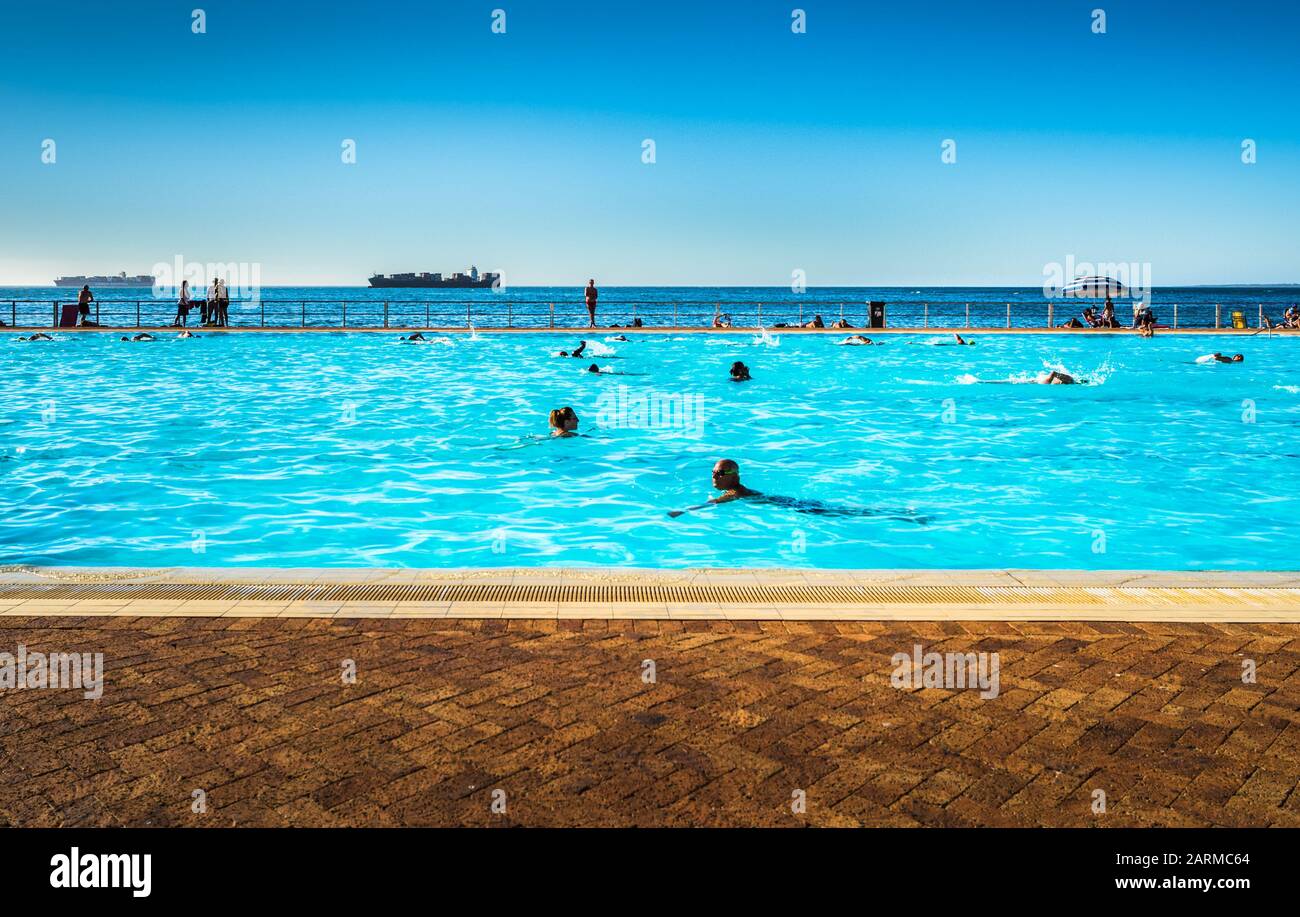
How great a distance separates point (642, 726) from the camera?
4.07m

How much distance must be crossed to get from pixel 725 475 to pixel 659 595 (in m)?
6.52

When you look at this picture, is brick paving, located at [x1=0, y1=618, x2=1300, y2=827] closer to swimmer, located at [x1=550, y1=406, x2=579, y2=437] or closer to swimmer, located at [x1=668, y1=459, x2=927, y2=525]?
swimmer, located at [x1=668, y1=459, x2=927, y2=525]

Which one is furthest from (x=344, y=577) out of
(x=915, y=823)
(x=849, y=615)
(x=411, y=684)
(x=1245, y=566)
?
(x=1245, y=566)

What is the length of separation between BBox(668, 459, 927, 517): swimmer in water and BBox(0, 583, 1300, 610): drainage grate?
5.80m

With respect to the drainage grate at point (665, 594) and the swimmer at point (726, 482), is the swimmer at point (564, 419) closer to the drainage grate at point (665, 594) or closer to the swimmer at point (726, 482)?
the swimmer at point (726, 482)

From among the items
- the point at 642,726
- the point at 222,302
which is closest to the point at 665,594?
the point at 642,726

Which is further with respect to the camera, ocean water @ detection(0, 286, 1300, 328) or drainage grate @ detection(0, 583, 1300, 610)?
ocean water @ detection(0, 286, 1300, 328)

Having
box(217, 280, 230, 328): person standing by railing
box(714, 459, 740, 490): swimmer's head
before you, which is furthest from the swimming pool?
box(217, 280, 230, 328): person standing by railing

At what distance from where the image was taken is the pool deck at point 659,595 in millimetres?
5508

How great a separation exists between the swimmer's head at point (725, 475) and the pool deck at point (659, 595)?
19.1 feet

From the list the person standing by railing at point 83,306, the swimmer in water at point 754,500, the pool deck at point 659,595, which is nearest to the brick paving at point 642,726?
the pool deck at point 659,595

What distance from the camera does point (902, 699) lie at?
14.3 feet

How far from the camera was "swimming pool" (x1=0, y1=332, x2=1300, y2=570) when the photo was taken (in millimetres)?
11258
